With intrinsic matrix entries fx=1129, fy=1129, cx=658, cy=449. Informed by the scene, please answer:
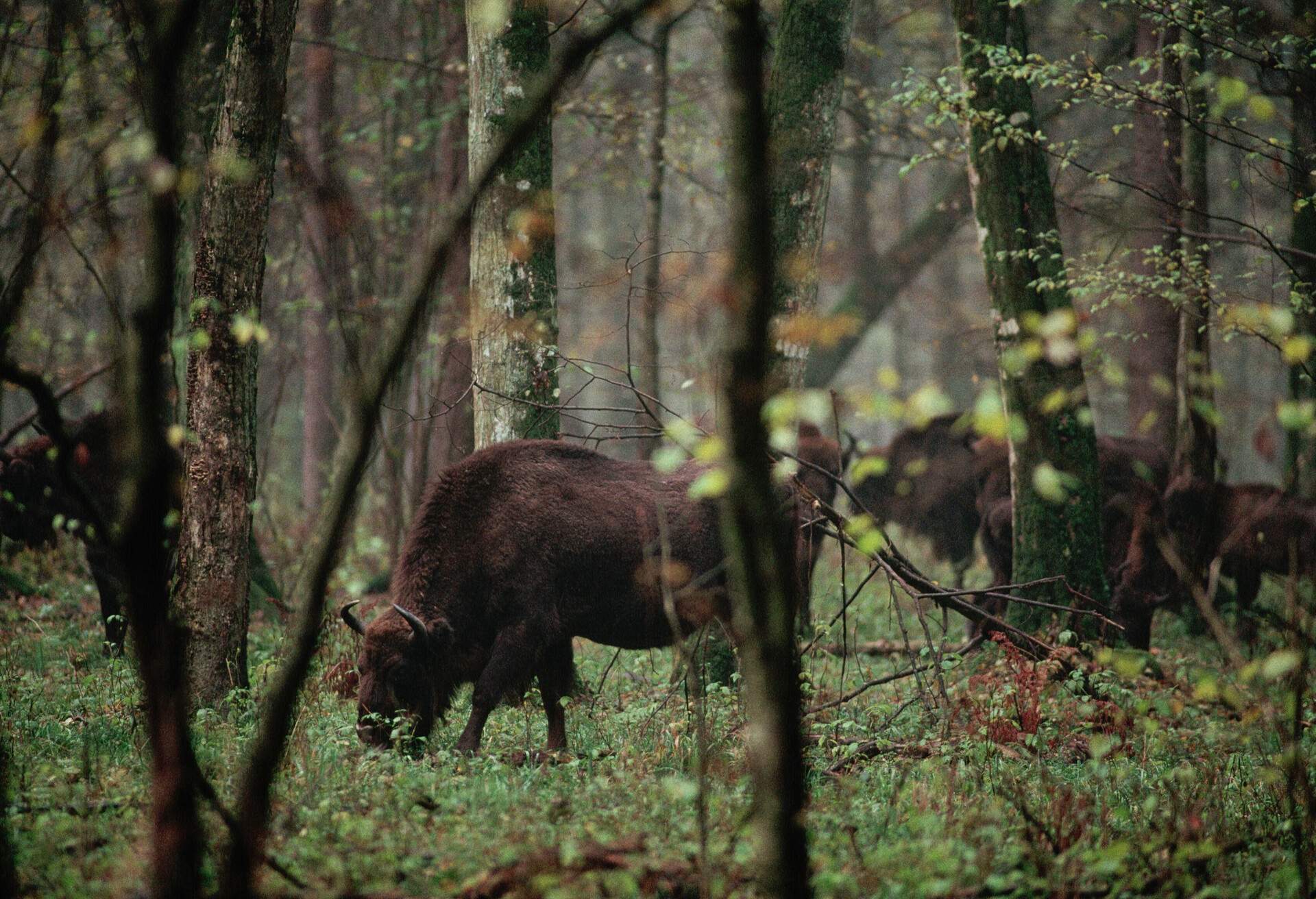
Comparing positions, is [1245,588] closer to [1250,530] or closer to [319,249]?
[1250,530]

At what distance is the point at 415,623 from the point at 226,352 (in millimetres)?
2063

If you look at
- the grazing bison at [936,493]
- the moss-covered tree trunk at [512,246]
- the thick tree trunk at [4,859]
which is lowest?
the thick tree trunk at [4,859]

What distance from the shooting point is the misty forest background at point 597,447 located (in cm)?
317

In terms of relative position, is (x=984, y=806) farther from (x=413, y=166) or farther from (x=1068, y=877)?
(x=413, y=166)

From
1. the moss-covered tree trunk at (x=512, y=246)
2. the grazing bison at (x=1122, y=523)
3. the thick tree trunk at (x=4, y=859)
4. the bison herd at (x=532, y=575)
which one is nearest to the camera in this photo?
the thick tree trunk at (x=4, y=859)

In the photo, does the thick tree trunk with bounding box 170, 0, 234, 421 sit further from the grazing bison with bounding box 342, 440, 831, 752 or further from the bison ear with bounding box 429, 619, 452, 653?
the bison ear with bounding box 429, 619, 452, 653

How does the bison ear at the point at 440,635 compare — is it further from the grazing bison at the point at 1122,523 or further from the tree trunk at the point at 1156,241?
the tree trunk at the point at 1156,241

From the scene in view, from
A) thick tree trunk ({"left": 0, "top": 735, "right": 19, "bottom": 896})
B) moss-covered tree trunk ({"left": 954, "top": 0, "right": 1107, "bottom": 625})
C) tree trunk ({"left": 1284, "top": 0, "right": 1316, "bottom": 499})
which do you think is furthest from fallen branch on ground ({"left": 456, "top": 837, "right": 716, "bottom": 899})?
moss-covered tree trunk ({"left": 954, "top": 0, "right": 1107, "bottom": 625})

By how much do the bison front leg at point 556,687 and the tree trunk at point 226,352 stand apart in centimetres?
200

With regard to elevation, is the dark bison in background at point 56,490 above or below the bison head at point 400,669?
above

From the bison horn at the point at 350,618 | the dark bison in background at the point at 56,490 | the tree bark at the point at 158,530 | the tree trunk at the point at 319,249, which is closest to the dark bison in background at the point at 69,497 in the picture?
the dark bison in background at the point at 56,490

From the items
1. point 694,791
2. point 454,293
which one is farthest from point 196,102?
point 694,791

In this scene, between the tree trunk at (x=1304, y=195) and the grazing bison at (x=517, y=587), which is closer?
the grazing bison at (x=517, y=587)

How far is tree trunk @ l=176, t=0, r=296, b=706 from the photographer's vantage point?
6.99m
